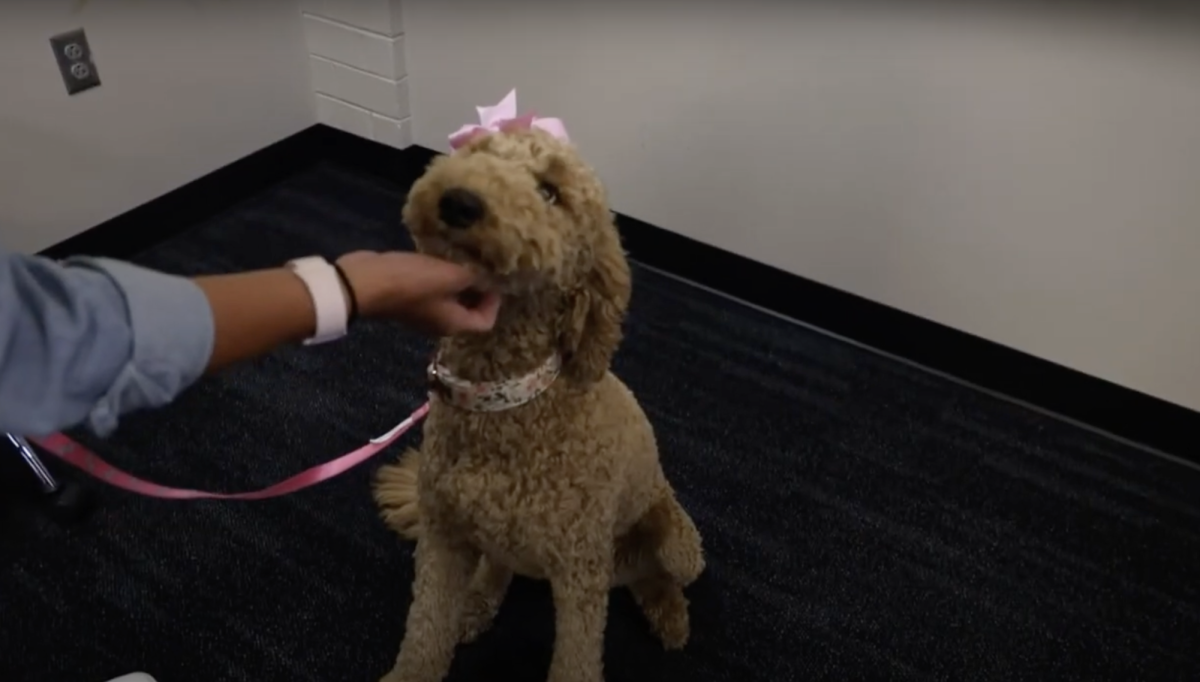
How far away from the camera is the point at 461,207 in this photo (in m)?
0.83

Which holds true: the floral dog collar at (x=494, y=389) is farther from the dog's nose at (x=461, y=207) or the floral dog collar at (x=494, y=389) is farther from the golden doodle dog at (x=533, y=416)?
the dog's nose at (x=461, y=207)

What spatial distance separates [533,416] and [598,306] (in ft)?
0.44

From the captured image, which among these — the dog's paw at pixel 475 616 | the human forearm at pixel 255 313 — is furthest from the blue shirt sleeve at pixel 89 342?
the dog's paw at pixel 475 616

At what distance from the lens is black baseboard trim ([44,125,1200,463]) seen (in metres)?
1.75

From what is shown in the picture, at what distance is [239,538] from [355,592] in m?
0.22

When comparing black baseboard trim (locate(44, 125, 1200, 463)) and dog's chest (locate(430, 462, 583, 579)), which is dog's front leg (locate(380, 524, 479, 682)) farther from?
black baseboard trim (locate(44, 125, 1200, 463))

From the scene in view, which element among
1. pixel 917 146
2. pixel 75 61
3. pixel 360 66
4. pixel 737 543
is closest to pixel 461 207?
pixel 737 543

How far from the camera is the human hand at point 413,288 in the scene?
84cm

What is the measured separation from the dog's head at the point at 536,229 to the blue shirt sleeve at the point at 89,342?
212 millimetres

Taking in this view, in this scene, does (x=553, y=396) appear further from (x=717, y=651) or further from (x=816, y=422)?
(x=816, y=422)

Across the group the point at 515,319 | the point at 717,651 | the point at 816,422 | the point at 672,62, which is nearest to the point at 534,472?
the point at 515,319

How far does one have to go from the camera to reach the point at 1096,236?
1.62m

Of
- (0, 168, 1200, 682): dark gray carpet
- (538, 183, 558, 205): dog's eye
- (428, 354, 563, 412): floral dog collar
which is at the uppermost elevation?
(538, 183, 558, 205): dog's eye

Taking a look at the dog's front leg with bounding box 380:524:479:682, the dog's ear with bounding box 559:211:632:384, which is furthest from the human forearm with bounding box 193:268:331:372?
the dog's front leg with bounding box 380:524:479:682
